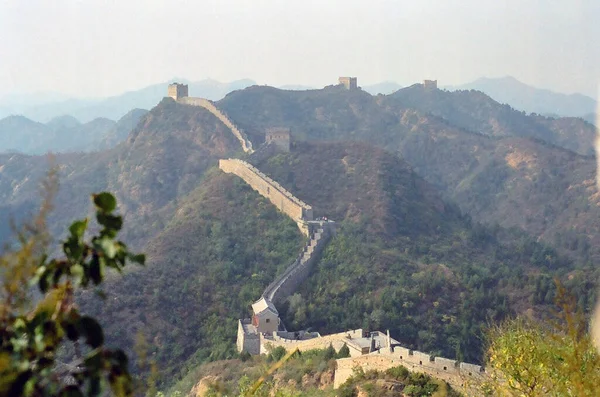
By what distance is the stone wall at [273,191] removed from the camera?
141 feet

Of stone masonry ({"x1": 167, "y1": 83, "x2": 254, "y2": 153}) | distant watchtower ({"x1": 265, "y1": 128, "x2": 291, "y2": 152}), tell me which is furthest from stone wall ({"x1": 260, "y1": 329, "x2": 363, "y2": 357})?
stone masonry ({"x1": 167, "y1": 83, "x2": 254, "y2": 153})

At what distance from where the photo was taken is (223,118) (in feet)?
216

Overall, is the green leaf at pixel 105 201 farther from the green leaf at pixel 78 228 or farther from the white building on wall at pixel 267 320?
the white building on wall at pixel 267 320

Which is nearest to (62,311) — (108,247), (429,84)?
(108,247)

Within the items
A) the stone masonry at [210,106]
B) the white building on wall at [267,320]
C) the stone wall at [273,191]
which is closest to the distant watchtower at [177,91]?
the stone masonry at [210,106]

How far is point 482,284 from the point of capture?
38156 millimetres

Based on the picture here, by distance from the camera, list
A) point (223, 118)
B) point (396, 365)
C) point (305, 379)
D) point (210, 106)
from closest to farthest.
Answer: point (396, 365), point (305, 379), point (223, 118), point (210, 106)

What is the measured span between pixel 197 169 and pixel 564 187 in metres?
29.1

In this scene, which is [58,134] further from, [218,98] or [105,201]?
[105,201]

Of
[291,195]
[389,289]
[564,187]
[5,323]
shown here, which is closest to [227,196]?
[291,195]

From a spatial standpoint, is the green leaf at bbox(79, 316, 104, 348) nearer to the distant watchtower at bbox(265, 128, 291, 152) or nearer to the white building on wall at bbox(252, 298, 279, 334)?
the white building on wall at bbox(252, 298, 279, 334)

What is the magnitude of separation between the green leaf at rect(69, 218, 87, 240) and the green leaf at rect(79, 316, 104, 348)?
0.41 metres

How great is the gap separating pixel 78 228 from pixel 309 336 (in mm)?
26847

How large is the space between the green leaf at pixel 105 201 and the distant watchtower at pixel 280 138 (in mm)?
51463
